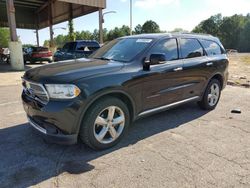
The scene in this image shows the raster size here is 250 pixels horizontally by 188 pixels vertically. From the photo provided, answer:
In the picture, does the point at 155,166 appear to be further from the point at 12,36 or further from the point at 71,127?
the point at 12,36

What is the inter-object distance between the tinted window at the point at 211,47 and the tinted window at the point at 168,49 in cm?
112

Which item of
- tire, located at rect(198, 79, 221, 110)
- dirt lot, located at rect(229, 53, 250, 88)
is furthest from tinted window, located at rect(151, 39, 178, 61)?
dirt lot, located at rect(229, 53, 250, 88)

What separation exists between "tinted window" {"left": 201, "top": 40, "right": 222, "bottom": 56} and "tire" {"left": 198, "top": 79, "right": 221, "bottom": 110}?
656 millimetres

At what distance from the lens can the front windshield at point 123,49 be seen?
4.41 metres

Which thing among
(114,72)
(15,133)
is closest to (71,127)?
A: (114,72)

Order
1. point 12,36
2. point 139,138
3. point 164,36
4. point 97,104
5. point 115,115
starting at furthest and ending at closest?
1. point 12,36
2. point 164,36
3. point 139,138
4. point 115,115
5. point 97,104

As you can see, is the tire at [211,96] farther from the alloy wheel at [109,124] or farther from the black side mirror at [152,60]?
the alloy wheel at [109,124]

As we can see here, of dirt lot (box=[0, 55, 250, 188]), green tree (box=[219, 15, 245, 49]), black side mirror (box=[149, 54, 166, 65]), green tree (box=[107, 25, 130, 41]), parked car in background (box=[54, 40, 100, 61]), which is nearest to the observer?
dirt lot (box=[0, 55, 250, 188])

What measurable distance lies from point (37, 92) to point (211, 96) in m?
4.01

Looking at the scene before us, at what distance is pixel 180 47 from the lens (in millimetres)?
5020

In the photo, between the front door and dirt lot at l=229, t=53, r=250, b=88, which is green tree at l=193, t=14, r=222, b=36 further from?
the front door

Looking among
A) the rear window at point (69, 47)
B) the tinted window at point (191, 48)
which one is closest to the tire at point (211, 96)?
the tinted window at point (191, 48)

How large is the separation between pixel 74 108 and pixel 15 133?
1.79m

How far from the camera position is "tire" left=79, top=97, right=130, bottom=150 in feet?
11.6
